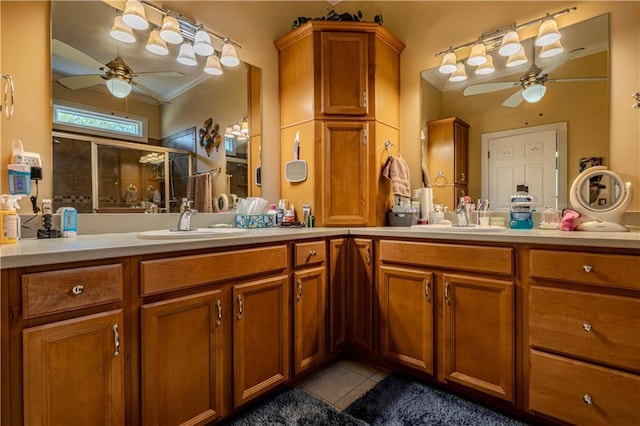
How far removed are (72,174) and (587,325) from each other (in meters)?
2.33

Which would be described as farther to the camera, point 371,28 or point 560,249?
point 371,28

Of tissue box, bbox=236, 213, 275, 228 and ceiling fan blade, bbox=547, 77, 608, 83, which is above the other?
ceiling fan blade, bbox=547, 77, 608, 83

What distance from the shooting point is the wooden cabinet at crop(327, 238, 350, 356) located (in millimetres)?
1835

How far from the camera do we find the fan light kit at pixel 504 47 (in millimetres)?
1824

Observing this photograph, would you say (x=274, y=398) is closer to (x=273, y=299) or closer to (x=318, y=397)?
(x=318, y=397)

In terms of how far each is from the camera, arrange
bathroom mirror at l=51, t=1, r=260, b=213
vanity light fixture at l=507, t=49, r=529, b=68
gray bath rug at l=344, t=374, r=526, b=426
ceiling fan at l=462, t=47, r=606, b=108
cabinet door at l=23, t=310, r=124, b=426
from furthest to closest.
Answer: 1. vanity light fixture at l=507, t=49, r=529, b=68
2. ceiling fan at l=462, t=47, r=606, b=108
3. bathroom mirror at l=51, t=1, r=260, b=213
4. gray bath rug at l=344, t=374, r=526, b=426
5. cabinet door at l=23, t=310, r=124, b=426

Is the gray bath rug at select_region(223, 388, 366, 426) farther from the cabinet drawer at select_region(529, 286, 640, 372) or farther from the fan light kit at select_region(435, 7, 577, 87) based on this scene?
the fan light kit at select_region(435, 7, 577, 87)

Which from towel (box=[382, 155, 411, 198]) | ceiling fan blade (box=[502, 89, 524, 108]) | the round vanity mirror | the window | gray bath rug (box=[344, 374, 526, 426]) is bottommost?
gray bath rug (box=[344, 374, 526, 426])

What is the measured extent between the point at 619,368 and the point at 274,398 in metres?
1.44

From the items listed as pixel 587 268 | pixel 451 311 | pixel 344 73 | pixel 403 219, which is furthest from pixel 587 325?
pixel 344 73

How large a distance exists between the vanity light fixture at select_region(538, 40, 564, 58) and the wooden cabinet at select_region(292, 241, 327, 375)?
1760mm

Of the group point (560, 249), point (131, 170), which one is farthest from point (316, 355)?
point (131, 170)

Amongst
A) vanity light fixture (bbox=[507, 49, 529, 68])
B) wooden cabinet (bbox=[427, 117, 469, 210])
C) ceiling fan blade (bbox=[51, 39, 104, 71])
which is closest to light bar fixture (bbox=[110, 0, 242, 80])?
ceiling fan blade (bbox=[51, 39, 104, 71])

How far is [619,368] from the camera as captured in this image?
116 centimetres
